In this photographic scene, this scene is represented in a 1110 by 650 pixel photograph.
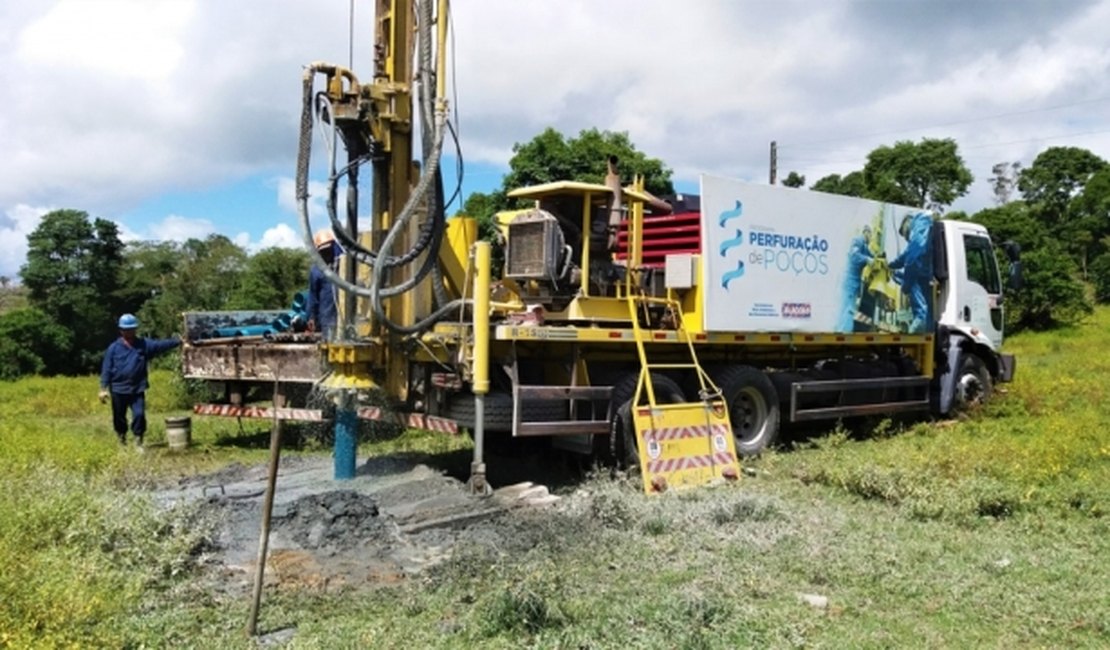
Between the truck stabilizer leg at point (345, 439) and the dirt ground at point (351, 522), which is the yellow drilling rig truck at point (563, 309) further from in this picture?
the dirt ground at point (351, 522)

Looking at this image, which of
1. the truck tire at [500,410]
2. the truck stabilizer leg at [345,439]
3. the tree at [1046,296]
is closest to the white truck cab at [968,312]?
the truck tire at [500,410]

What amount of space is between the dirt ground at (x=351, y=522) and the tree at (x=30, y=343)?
851 inches

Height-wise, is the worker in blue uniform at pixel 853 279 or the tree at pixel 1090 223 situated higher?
the tree at pixel 1090 223

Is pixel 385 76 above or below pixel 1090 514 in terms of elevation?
above

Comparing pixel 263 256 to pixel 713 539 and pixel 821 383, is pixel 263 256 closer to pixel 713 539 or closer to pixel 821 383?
pixel 821 383

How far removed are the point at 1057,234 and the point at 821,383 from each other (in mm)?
37984

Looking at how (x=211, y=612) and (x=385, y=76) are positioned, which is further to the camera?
(x=385, y=76)

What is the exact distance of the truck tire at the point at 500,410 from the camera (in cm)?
764

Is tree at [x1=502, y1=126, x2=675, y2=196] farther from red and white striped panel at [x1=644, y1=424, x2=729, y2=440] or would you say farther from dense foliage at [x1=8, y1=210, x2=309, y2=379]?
red and white striped panel at [x1=644, y1=424, x2=729, y2=440]

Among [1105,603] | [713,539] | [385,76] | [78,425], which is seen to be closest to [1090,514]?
[1105,603]

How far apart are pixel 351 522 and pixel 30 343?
25.1 m

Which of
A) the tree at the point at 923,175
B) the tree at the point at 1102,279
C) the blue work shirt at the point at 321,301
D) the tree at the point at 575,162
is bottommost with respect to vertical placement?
the blue work shirt at the point at 321,301

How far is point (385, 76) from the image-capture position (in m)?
7.91

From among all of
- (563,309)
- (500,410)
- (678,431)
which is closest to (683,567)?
(500,410)
